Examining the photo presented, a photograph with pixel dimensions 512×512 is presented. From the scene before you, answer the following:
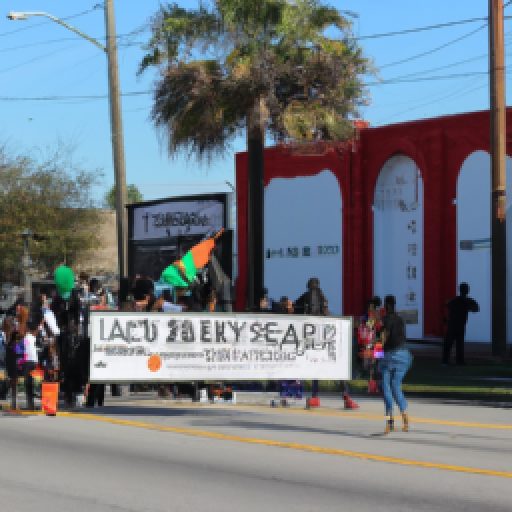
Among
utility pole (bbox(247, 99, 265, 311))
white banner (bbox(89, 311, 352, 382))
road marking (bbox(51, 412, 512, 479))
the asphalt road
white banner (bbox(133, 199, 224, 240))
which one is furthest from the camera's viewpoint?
white banner (bbox(133, 199, 224, 240))

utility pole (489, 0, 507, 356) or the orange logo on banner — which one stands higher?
utility pole (489, 0, 507, 356)

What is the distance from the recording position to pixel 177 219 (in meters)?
33.8

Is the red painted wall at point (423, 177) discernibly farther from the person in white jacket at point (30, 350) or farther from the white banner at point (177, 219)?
the person in white jacket at point (30, 350)

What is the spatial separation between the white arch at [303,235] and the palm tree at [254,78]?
707 cm

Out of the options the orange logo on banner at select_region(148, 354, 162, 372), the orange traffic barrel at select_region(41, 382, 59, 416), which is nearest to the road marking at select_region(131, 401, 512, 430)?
the orange logo on banner at select_region(148, 354, 162, 372)

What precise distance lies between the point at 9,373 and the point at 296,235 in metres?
17.4

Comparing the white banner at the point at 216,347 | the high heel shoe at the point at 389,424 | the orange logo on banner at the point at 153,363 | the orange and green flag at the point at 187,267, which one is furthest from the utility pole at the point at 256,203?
the high heel shoe at the point at 389,424

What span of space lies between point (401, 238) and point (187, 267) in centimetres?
1274

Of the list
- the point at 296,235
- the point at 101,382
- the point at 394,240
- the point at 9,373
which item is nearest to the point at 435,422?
the point at 101,382

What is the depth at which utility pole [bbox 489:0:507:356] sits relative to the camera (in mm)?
24219

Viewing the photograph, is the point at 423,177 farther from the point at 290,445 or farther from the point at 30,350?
the point at 290,445

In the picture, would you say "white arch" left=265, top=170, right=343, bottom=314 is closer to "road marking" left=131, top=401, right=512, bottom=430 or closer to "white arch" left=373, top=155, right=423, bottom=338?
"white arch" left=373, top=155, right=423, bottom=338

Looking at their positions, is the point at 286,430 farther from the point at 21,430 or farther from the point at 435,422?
the point at 21,430

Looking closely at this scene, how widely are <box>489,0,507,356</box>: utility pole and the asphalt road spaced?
281 inches
